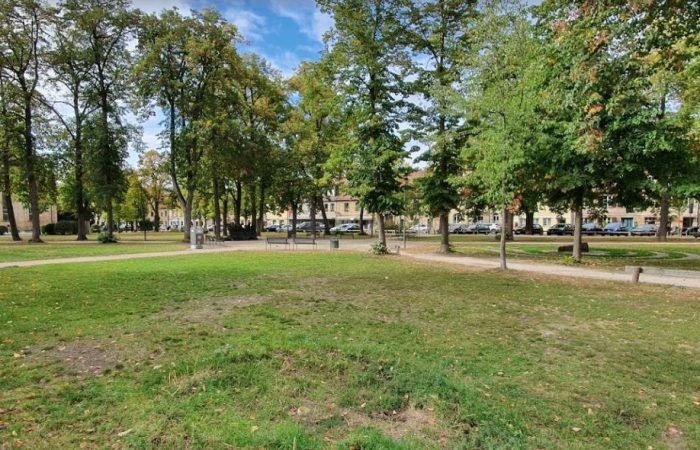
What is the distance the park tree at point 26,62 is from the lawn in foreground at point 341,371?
91.5 ft

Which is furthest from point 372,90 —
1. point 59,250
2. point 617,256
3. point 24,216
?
point 24,216

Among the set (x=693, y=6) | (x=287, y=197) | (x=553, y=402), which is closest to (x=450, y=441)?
(x=553, y=402)

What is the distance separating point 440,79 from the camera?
870 inches

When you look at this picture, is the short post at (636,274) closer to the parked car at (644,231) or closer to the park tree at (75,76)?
the park tree at (75,76)

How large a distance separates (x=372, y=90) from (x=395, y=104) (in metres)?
1.31

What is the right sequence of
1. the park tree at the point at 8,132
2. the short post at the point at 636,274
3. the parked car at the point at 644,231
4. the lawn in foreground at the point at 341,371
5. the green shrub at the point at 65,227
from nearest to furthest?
1. the lawn in foreground at the point at 341,371
2. the short post at the point at 636,274
3. the park tree at the point at 8,132
4. the green shrub at the point at 65,227
5. the parked car at the point at 644,231

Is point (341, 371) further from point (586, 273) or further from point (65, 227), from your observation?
point (65, 227)

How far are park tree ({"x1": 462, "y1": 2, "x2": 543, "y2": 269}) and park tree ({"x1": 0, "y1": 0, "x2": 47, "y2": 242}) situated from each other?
31316 millimetres

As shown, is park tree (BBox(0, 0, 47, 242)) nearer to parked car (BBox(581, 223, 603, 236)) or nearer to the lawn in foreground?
the lawn in foreground

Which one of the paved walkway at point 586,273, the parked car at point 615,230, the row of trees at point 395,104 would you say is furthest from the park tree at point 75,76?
the parked car at point 615,230

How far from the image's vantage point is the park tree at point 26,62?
30.0m

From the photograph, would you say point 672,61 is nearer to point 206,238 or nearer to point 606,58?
point 606,58

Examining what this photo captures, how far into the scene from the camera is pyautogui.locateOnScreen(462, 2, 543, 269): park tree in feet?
47.0

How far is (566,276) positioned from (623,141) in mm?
6733
